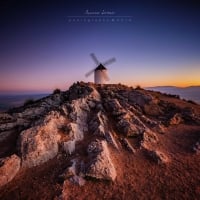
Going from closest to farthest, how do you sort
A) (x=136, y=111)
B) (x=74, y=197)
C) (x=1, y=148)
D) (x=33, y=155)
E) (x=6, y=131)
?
(x=74, y=197) → (x=33, y=155) → (x=1, y=148) → (x=6, y=131) → (x=136, y=111)

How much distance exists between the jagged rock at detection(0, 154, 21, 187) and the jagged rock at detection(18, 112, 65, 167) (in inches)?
18.0

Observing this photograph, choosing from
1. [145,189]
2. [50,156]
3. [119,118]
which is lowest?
[145,189]

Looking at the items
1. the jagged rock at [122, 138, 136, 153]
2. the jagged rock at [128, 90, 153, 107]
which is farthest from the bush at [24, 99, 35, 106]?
the jagged rock at [122, 138, 136, 153]

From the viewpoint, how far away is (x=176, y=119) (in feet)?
56.0

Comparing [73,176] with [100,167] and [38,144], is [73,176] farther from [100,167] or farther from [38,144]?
[38,144]

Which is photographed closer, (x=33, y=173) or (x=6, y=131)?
(x=33, y=173)

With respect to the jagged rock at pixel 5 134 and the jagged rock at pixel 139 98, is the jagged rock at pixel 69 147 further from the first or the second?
the jagged rock at pixel 139 98

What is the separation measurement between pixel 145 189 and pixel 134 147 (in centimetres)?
406

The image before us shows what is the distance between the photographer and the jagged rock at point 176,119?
16625 millimetres

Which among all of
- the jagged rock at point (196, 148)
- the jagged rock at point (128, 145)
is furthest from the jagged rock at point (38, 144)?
the jagged rock at point (196, 148)

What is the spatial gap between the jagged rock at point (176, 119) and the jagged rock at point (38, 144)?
12.9m

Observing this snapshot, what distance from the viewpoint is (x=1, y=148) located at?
1170 centimetres

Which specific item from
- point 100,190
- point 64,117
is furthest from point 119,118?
point 100,190

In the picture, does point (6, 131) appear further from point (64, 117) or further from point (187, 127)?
point (187, 127)
